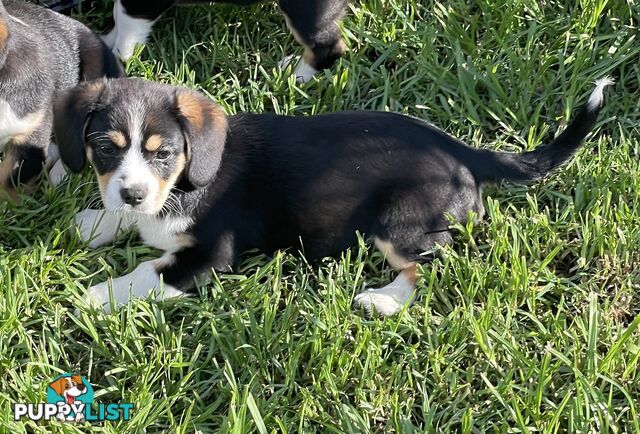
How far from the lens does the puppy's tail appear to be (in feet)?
11.6

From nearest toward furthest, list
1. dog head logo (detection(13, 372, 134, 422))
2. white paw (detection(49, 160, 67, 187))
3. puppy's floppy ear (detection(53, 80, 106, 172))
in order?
1. dog head logo (detection(13, 372, 134, 422))
2. puppy's floppy ear (detection(53, 80, 106, 172))
3. white paw (detection(49, 160, 67, 187))

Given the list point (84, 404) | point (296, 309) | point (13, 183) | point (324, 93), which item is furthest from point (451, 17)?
point (84, 404)

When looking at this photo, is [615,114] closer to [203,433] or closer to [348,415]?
[348,415]

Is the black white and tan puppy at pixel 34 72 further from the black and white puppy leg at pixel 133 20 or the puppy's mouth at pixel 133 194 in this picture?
the puppy's mouth at pixel 133 194

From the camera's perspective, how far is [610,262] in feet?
11.6

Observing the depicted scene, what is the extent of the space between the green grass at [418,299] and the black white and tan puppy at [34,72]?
0.54 feet

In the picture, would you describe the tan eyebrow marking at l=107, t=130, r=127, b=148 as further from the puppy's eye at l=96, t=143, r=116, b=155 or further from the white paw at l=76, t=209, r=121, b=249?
the white paw at l=76, t=209, r=121, b=249

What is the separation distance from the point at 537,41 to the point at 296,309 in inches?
74.5

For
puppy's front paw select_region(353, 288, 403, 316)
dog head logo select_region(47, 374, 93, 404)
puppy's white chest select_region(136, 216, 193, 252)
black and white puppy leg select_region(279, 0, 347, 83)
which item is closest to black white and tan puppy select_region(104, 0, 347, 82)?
black and white puppy leg select_region(279, 0, 347, 83)

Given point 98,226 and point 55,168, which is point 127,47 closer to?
point 55,168

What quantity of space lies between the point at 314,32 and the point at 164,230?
129 centimetres

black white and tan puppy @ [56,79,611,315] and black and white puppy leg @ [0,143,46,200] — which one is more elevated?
black white and tan puppy @ [56,79,611,315]

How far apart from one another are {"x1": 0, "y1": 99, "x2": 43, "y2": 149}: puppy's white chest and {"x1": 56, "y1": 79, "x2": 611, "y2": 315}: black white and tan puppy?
14.8 inches

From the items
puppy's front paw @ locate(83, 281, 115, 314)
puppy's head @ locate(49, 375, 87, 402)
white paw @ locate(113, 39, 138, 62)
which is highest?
white paw @ locate(113, 39, 138, 62)
